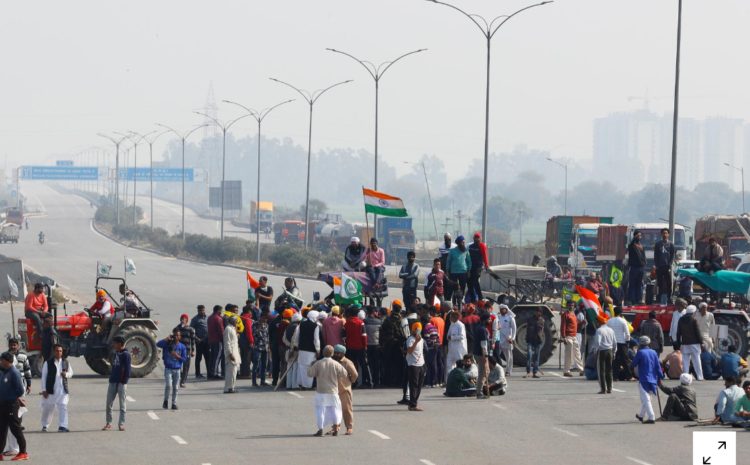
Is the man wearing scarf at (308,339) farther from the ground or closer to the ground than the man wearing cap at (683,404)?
farther from the ground

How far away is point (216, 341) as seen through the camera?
2316 cm

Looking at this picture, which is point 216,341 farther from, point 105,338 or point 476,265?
point 476,265

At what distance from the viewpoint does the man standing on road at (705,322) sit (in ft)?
74.5

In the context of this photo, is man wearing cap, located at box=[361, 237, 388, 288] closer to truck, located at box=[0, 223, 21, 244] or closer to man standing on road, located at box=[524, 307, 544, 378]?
man standing on road, located at box=[524, 307, 544, 378]

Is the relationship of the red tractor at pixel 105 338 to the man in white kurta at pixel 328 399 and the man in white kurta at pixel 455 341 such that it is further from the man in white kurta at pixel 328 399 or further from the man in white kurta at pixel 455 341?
the man in white kurta at pixel 328 399

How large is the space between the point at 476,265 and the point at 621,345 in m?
3.99

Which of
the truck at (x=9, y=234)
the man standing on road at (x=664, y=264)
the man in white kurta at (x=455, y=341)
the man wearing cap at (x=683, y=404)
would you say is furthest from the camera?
the truck at (x=9, y=234)

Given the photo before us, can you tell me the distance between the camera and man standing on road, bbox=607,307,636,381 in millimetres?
21750

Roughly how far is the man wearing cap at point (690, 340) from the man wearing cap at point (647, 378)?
4.70 meters

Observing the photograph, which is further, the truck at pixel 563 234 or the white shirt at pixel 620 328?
the truck at pixel 563 234

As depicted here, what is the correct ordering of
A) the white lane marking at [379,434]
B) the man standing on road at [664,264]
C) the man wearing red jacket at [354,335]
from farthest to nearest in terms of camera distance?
the man standing on road at [664,264] → the man wearing red jacket at [354,335] → the white lane marking at [379,434]

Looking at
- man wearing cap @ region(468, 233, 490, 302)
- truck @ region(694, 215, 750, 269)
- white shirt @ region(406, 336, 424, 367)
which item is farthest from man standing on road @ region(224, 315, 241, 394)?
truck @ region(694, 215, 750, 269)

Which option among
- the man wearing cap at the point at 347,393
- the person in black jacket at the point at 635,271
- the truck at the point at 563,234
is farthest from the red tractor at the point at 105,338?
the truck at the point at 563,234

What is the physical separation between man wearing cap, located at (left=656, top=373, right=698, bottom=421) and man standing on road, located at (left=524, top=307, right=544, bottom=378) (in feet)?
17.4
